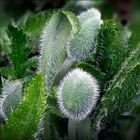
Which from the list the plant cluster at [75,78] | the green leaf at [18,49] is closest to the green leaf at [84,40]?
the plant cluster at [75,78]

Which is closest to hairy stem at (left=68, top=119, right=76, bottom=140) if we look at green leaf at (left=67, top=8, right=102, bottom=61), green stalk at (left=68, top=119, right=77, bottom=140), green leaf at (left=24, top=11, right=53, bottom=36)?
green stalk at (left=68, top=119, right=77, bottom=140)

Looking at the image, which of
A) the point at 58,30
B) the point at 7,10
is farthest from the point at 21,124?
the point at 7,10

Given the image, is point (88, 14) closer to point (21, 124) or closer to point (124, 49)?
point (124, 49)

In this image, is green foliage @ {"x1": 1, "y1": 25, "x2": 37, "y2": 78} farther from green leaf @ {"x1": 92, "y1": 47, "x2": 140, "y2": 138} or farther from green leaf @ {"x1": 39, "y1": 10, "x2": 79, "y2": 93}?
green leaf @ {"x1": 92, "y1": 47, "x2": 140, "y2": 138}

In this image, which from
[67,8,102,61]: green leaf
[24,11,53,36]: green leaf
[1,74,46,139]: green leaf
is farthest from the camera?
[24,11,53,36]: green leaf

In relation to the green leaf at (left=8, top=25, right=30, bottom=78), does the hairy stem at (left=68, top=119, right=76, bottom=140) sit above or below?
below

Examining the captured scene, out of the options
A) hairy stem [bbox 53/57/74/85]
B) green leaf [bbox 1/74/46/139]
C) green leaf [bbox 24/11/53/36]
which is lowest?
green leaf [bbox 1/74/46/139]

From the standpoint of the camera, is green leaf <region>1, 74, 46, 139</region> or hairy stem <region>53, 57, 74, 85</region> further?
hairy stem <region>53, 57, 74, 85</region>
